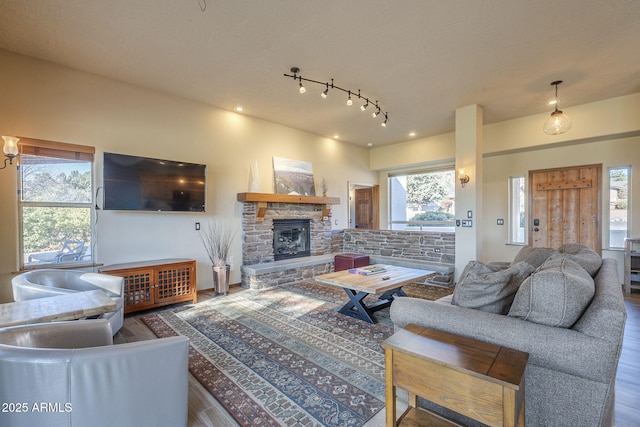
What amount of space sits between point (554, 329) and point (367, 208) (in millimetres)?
6772

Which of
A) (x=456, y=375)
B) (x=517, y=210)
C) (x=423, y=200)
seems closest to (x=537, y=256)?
(x=456, y=375)

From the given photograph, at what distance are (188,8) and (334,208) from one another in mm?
4959

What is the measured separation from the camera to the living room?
10.9 feet

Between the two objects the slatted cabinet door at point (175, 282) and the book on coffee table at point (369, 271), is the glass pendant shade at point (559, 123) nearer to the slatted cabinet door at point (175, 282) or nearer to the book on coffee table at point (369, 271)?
the book on coffee table at point (369, 271)

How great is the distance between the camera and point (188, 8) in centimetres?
251

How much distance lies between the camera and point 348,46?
3.09 m

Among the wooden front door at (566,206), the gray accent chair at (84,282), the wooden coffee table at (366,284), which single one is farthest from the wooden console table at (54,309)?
the wooden front door at (566,206)

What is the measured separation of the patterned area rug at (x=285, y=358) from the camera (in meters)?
1.88

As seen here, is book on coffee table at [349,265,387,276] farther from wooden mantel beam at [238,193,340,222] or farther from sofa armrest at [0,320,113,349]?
sofa armrest at [0,320,113,349]

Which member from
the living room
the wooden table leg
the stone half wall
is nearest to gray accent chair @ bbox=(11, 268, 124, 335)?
the living room

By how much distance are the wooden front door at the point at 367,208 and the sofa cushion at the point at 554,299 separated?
6382 millimetres

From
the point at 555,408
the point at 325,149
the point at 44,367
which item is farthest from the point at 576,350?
the point at 325,149

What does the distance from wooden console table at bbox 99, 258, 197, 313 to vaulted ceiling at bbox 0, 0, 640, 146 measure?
99.6 inches

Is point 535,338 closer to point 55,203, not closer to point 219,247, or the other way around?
point 219,247
